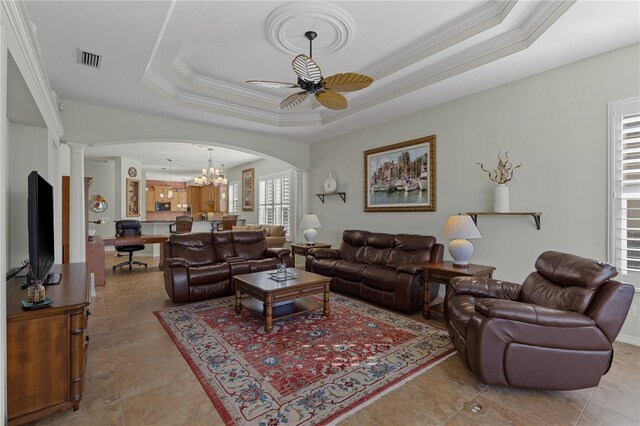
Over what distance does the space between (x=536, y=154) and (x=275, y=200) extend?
6284 millimetres

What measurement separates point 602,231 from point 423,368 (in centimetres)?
235

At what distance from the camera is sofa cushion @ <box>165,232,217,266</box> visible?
493 centimetres

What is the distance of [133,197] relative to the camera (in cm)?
984

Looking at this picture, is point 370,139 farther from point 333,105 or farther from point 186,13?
point 186,13

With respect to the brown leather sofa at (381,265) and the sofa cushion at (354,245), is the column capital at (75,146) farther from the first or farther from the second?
the sofa cushion at (354,245)

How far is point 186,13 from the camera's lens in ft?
8.71

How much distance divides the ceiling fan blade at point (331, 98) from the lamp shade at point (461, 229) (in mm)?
1876

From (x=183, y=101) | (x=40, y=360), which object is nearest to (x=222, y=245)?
(x=183, y=101)

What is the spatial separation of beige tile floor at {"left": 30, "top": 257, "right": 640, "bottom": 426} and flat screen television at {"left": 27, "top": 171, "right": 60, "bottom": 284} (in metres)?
0.91

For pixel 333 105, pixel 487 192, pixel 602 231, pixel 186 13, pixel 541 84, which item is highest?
pixel 186 13

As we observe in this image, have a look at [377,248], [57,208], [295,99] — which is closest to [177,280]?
[57,208]

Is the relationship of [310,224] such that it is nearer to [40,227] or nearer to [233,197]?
[40,227]

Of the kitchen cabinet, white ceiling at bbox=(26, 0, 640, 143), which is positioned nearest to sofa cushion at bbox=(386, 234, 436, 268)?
white ceiling at bbox=(26, 0, 640, 143)

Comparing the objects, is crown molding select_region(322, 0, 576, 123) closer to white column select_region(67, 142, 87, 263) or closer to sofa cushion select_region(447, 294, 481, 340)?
sofa cushion select_region(447, 294, 481, 340)
